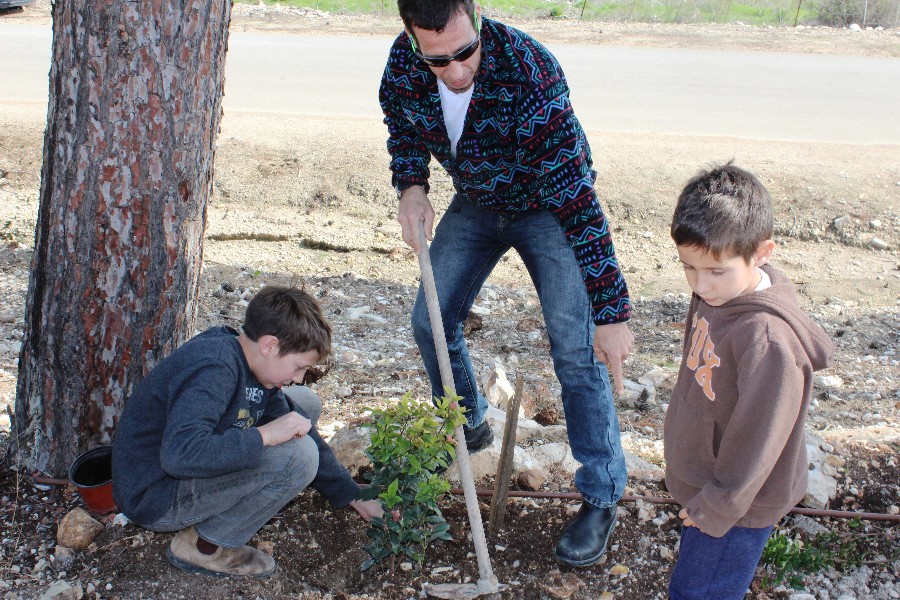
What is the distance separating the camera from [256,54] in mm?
11039

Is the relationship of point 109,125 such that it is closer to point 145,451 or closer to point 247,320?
point 247,320

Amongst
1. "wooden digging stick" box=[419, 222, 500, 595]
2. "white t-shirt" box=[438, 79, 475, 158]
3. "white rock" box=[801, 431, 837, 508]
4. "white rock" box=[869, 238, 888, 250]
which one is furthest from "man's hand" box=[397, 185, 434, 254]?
"white rock" box=[869, 238, 888, 250]

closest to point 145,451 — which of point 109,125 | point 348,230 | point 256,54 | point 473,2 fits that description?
point 109,125

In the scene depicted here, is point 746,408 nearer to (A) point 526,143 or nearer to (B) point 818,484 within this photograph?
(A) point 526,143

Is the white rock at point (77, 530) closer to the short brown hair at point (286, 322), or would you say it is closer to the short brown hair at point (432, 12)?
the short brown hair at point (286, 322)

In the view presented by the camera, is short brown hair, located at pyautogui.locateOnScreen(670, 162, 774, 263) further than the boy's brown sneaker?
No

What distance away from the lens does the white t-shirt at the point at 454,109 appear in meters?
2.50

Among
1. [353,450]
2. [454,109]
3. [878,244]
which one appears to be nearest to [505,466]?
[353,450]

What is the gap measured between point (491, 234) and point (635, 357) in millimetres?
2246

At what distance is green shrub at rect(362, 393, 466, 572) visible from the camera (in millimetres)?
2402

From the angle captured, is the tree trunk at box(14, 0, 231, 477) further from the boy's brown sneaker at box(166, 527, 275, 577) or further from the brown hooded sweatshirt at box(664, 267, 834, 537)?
the brown hooded sweatshirt at box(664, 267, 834, 537)

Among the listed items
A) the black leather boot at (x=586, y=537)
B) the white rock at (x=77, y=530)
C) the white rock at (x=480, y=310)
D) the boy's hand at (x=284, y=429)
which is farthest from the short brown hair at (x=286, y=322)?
the white rock at (x=480, y=310)

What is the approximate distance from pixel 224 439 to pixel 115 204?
2.83 ft

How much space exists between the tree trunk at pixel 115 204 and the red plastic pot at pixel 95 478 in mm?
107
